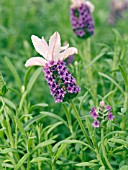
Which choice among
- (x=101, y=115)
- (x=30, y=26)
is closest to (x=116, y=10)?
(x=30, y=26)

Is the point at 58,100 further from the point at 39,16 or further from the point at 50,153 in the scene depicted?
the point at 39,16

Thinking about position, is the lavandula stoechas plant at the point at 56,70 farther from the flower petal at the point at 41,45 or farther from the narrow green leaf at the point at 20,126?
the narrow green leaf at the point at 20,126

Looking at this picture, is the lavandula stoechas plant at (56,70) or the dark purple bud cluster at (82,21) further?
the dark purple bud cluster at (82,21)

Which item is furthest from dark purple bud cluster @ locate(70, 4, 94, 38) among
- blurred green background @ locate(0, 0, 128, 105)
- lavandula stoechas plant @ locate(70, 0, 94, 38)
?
blurred green background @ locate(0, 0, 128, 105)

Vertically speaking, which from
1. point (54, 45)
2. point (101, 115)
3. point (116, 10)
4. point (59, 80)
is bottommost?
point (101, 115)

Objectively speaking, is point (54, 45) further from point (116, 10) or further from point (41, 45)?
point (116, 10)

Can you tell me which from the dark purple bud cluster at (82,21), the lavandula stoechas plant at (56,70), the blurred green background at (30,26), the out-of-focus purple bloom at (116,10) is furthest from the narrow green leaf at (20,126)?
the out-of-focus purple bloom at (116,10)

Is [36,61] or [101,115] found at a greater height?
[36,61]
